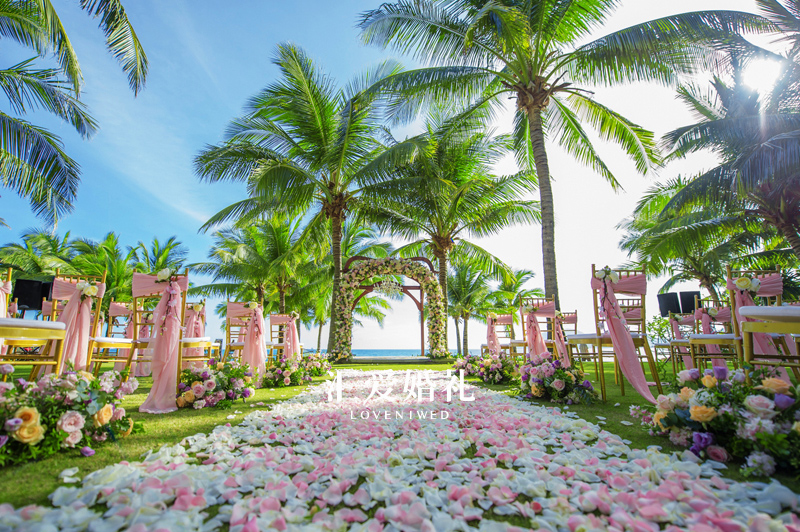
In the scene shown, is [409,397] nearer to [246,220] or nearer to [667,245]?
[246,220]

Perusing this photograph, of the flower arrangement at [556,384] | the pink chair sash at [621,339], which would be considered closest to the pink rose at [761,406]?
the pink chair sash at [621,339]

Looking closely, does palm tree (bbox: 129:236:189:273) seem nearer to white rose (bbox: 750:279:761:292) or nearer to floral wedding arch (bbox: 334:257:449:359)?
floral wedding arch (bbox: 334:257:449:359)

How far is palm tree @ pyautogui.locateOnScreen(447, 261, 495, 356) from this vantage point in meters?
24.0

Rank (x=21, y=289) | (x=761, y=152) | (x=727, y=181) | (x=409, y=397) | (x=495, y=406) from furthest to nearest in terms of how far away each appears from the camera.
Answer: (x=21, y=289) → (x=727, y=181) → (x=761, y=152) → (x=409, y=397) → (x=495, y=406)

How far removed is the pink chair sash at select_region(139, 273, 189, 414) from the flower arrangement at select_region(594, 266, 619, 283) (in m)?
4.71

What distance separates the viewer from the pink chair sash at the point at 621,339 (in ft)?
12.8

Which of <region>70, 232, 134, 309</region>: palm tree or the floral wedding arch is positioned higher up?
<region>70, 232, 134, 309</region>: palm tree

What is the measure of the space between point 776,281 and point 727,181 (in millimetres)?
5639

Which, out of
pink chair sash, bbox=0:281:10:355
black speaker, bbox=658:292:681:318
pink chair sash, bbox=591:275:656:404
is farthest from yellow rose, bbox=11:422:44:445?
black speaker, bbox=658:292:681:318

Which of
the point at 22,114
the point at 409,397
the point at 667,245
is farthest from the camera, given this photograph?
the point at 667,245

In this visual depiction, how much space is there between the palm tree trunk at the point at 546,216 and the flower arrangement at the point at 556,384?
7.64ft

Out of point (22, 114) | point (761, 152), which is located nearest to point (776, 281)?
point (761, 152)

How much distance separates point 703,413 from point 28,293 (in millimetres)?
14174

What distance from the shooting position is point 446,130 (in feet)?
28.5
